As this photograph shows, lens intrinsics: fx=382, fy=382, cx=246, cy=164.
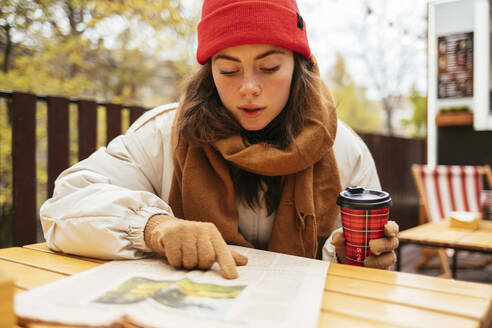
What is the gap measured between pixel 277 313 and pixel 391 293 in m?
0.33

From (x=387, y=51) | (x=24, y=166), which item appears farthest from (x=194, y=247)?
(x=387, y=51)

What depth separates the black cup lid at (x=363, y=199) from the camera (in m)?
1.08

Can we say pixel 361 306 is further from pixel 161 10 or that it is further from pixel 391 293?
pixel 161 10

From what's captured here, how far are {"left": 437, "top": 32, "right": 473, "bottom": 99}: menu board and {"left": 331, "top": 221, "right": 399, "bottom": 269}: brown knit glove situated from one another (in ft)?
21.6

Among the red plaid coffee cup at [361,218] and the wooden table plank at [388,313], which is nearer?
the wooden table plank at [388,313]

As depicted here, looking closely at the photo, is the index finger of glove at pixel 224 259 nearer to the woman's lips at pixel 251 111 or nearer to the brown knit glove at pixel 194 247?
the brown knit glove at pixel 194 247

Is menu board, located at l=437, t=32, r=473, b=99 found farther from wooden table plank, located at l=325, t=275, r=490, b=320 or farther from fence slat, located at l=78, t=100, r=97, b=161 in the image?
wooden table plank, located at l=325, t=275, r=490, b=320

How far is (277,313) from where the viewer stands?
2.44 ft

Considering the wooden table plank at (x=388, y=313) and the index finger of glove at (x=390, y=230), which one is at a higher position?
the index finger of glove at (x=390, y=230)

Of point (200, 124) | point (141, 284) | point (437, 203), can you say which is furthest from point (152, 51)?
point (141, 284)

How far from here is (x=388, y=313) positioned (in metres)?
0.79

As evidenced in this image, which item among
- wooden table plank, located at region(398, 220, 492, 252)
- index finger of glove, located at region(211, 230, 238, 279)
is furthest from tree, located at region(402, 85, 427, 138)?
index finger of glove, located at region(211, 230, 238, 279)

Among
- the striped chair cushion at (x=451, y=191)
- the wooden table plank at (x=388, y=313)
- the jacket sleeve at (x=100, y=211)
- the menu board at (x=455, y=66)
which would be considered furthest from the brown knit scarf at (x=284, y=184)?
the menu board at (x=455, y=66)

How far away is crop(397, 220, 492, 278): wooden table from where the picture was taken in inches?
112
